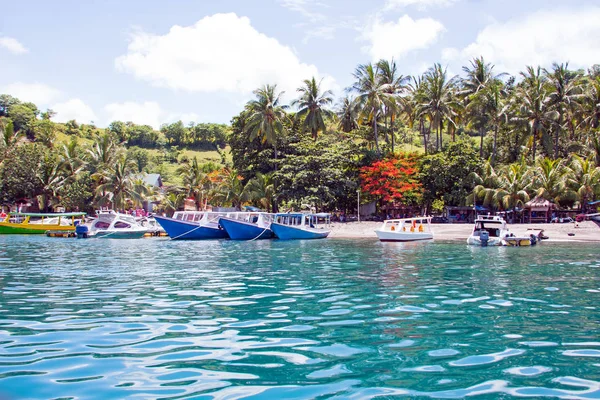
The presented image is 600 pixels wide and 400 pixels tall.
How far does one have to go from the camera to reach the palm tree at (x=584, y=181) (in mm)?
48906

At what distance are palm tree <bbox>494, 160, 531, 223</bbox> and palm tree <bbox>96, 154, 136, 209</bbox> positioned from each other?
4014 centimetres

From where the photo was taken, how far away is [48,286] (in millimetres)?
16156

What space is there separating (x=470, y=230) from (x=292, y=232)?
17.0 metres

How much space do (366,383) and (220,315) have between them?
539cm

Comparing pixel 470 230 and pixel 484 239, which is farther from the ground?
pixel 470 230

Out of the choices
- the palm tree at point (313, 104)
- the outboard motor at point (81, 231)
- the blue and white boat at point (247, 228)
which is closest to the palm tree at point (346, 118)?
the palm tree at point (313, 104)

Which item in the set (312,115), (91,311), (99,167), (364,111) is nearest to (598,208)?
(364,111)

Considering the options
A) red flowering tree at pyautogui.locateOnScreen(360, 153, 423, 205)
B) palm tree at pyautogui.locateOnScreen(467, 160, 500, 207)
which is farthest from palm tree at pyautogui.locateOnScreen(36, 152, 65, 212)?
palm tree at pyautogui.locateOnScreen(467, 160, 500, 207)

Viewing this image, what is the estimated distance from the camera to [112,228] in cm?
4816

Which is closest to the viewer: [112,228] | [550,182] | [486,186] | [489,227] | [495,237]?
[495,237]

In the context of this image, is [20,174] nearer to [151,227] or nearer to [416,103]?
[151,227]

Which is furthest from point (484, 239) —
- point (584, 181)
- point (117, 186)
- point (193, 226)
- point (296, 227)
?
point (117, 186)

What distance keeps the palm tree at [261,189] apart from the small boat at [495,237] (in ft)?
91.3

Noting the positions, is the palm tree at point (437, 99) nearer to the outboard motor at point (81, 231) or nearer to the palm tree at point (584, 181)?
the palm tree at point (584, 181)
